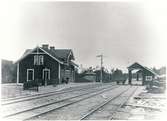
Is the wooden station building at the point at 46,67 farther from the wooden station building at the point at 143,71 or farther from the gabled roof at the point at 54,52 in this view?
the wooden station building at the point at 143,71

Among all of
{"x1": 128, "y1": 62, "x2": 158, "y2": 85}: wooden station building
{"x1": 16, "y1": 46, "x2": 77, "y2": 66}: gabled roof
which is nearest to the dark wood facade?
{"x1": 16, "y1": 46, "x2": 77, "y2": 66}: gabled roof

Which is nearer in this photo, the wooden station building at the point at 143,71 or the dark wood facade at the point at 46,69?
the wooden station building at the point at 143,71

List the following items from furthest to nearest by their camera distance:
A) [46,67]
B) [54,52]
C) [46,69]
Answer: [54,52]
[46,67]
[46,69]

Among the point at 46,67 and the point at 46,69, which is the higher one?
→ the point at 46,67

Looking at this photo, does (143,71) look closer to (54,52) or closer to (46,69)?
(54,52)

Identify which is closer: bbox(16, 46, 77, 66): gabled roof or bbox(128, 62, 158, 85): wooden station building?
bbox(16, 46, 77, 66): gabled roof

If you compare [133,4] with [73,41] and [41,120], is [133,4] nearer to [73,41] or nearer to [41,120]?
[73,41]

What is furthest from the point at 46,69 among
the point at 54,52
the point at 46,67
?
the point at 54,52

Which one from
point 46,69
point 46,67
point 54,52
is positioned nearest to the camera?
point 46,69

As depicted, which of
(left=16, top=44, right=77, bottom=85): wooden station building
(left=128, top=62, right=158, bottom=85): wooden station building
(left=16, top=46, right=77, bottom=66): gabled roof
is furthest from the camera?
(left=16, top=44, right=77, bottom=85): wooden station building

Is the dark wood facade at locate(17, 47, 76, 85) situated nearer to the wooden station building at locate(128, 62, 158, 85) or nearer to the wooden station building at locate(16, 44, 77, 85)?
the wooden station building at locate(16, 44, 77, 85)

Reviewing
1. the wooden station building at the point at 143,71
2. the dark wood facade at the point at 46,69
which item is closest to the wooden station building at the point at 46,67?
the dark wood facade at the point at 46,69

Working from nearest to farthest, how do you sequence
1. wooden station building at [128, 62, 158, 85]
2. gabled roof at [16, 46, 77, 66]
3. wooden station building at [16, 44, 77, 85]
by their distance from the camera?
1. gabled roof at [16, 46, 77, 66]
2. wooden station building at [128, 62, 158, 85]
3. wooden station building at [16, 44, 77, 85]

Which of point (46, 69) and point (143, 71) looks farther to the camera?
point (143, 71)
